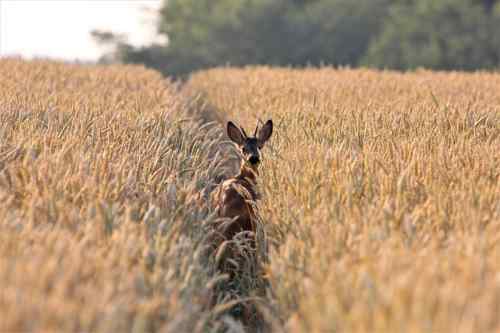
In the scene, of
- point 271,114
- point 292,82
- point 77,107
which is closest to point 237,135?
point 77,107

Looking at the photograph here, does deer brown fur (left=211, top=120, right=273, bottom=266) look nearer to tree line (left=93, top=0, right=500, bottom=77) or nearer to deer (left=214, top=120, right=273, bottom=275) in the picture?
deer (left=214, top=120, right=273, bottom=275)

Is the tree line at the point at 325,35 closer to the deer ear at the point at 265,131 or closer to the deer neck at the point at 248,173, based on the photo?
the deer ear at the point at 265,131

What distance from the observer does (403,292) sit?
3.24 meters

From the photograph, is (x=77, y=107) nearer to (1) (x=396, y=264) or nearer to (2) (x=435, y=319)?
(1) (x=396, y=264)

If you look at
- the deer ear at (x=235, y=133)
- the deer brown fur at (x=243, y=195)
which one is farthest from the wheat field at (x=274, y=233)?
the deer ear at (x=235, y=133)

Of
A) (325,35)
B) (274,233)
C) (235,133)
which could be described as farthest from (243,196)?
(325,35)

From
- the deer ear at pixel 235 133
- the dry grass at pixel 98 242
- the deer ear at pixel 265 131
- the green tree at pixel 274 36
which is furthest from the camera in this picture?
the green tree at pixel 274 36

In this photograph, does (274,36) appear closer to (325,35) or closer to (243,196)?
(325,35)

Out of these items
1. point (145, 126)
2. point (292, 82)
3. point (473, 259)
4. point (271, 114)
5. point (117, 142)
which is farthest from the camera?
point (292, 82)

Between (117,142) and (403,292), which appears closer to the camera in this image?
(403,292)

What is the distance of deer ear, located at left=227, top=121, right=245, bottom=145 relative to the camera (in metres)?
7.31

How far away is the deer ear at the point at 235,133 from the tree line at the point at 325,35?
27.7 metres

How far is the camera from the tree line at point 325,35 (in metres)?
34.4

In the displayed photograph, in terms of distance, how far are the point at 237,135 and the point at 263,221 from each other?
1625mm
